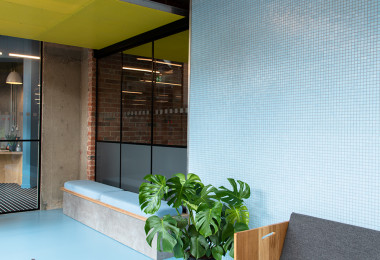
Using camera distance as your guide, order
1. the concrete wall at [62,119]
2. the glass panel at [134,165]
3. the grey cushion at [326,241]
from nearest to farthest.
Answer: the grey cushion at [326,241] → the glass panel at [134,165] → the concrete wall at [62,119]

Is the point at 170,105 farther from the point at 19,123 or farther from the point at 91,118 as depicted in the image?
the point at 19,123

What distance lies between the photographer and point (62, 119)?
6762 millimetres

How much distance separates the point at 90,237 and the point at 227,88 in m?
2.85

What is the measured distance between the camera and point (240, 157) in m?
3.62

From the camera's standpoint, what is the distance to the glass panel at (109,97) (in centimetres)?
620

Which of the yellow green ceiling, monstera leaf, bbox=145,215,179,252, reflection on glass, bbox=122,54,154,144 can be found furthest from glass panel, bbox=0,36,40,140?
monstera leaf, bbox=145,215,179,252

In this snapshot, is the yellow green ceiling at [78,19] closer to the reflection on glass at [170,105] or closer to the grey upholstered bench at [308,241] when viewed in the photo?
the reflection on glass at [170,105]

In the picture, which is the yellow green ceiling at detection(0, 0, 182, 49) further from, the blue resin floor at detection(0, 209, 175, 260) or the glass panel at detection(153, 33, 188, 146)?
the blue resin floor at detection(0, 209, 175, 260)

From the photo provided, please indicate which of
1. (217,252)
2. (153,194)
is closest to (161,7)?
(153,194)

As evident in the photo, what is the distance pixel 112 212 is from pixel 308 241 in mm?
2926

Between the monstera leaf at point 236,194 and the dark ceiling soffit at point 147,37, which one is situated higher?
the dark ceiling soffit at point 147,37

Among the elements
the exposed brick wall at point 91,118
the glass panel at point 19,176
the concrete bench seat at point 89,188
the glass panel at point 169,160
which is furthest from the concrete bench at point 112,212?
the glass panel at point 19,176

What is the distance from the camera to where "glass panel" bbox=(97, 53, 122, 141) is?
6196 mm

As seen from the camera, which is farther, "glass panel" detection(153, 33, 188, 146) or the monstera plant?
"glass panel" detection(153, 33, 188, 146)
